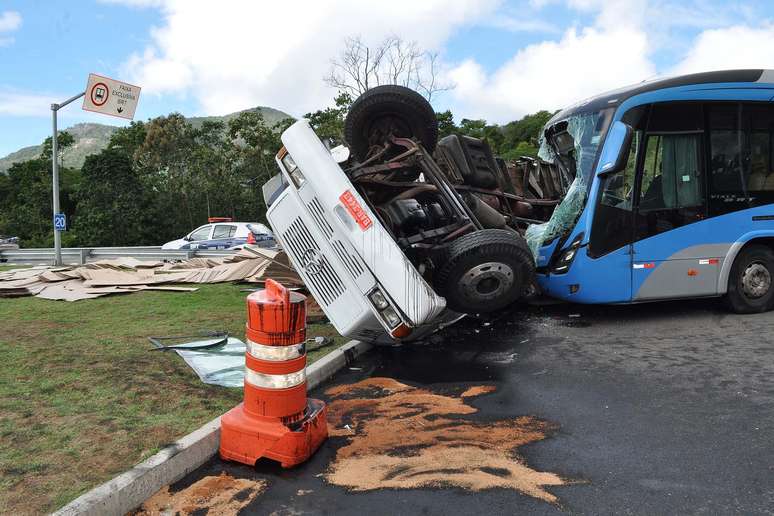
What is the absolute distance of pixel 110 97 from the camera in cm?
1526

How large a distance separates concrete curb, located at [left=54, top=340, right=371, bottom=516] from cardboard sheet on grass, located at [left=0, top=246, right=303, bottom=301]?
485 centimetres

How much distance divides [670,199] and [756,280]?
1.69m

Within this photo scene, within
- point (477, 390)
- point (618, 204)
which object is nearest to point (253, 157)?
point (618, 204)

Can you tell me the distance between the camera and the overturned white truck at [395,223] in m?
4.67

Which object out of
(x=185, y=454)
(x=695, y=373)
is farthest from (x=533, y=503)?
(x=695, y=373)

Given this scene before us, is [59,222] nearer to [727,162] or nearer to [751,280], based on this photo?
[727,162]

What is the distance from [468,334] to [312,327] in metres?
1.90

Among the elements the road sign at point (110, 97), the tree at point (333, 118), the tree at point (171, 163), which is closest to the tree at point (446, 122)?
the tree at point (333, 118)

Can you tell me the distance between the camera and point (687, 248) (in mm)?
6746

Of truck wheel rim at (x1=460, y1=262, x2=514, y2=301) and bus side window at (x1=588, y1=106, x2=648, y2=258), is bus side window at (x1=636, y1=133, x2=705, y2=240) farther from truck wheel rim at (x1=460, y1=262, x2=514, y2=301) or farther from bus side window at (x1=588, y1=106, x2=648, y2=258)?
truck wheel rim at (x1=460, y1=262, x2=514, y2=301)

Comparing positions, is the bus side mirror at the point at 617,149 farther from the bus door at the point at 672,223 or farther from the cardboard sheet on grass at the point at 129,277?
A: the cardboard sheet on grass at the point at 129,277

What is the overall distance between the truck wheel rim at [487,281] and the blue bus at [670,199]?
1903 millimetres

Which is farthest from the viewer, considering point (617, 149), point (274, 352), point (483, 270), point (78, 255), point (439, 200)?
point (78, 255)

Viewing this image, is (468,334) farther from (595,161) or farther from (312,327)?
(595,161)
